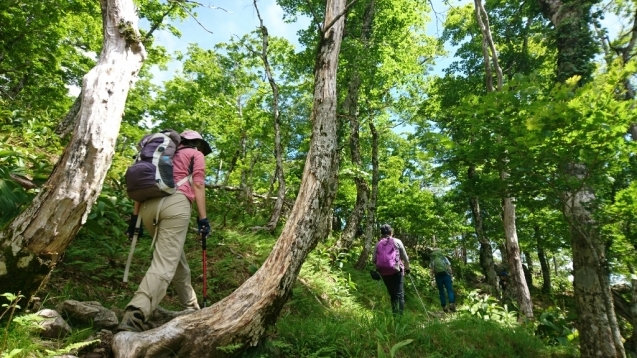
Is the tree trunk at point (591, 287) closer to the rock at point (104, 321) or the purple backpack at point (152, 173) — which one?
the purple backpack at point (152, 173)

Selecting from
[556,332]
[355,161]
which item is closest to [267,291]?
[556,332]

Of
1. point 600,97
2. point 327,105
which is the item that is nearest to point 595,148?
point 600,97

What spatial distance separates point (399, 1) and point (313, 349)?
12746 millimetres

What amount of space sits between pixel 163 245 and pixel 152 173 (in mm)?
743

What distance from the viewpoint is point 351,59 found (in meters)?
10.3

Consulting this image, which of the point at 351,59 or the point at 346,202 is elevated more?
the point at 351,59

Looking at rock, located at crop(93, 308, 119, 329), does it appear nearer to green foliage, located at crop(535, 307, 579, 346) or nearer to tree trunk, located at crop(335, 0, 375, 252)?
tree trunk, located at crop(335, 0, 375, 252)

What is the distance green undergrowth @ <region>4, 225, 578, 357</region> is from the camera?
3654mm

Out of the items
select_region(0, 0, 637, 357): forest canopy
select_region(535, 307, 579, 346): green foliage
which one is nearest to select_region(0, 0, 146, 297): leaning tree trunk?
select_region(0, 0, 637, 357): forest canopy

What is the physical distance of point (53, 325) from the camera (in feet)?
9.06

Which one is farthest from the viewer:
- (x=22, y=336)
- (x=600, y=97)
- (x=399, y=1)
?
(x=399, y=1)

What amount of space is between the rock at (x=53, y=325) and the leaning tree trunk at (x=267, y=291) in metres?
0.53

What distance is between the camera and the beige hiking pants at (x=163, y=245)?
A: 314cm

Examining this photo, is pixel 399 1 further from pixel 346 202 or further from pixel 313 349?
pixel 313 349
